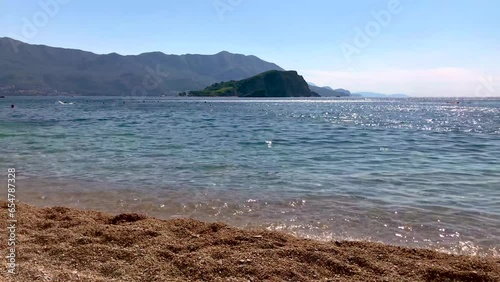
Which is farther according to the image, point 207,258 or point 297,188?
point 297,188

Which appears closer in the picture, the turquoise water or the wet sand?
the wet sand

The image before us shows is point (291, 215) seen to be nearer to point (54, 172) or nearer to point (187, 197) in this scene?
point (187, 197)

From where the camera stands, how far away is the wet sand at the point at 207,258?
6176 mm

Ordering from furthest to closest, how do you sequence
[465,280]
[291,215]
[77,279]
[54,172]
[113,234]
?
[54,172], [291,215], [113,234], [465,280], [77,279]

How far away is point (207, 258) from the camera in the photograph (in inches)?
265

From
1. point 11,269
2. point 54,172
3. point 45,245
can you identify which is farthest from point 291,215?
point 54,172

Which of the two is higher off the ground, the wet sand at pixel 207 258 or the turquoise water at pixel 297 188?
the wet sand at pixel 207 258

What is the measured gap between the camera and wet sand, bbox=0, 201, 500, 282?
20.3 feet

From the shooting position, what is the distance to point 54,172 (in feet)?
53.8

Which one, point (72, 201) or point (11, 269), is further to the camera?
point (72, 201)

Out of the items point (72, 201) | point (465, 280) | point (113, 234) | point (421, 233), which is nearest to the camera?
point (465, 280)

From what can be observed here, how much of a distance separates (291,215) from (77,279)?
620 centimetres

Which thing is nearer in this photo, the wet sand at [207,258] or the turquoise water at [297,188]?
the wet sand at [207,258]

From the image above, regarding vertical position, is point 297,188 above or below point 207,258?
below
